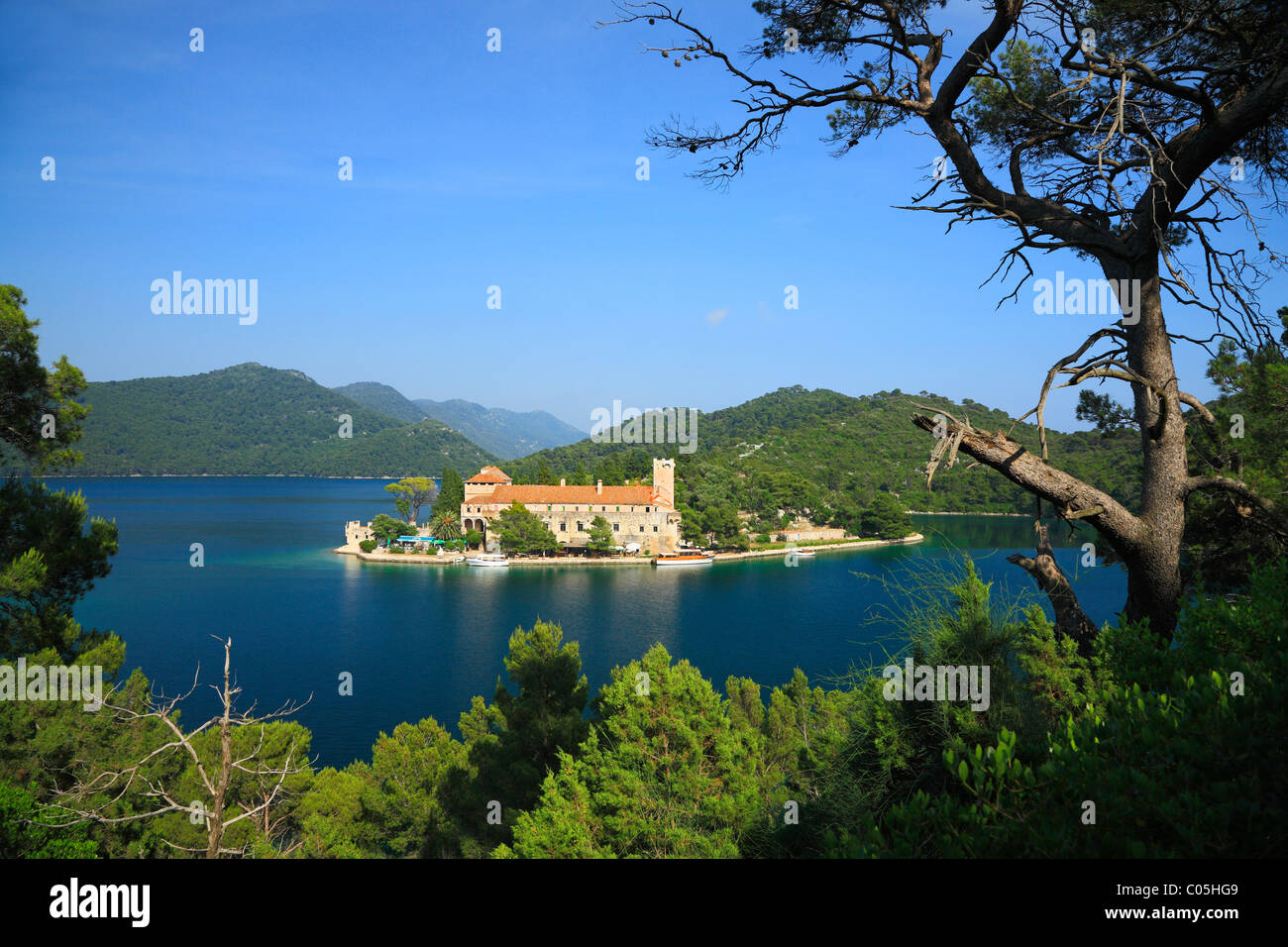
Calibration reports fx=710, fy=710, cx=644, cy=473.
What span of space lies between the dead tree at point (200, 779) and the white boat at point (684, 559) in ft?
106

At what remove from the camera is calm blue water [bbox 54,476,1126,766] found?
2180 cm

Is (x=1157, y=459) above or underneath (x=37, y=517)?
above

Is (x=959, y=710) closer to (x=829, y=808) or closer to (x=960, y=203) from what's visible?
(x=829, y=808)

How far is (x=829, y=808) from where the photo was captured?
131 inches

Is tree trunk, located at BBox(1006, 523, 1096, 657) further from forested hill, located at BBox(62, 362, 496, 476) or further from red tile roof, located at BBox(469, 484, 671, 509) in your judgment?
forested hill, located at BBox(62, 362, 496, 476)

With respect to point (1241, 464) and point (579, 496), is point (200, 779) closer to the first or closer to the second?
point (1241, 464)

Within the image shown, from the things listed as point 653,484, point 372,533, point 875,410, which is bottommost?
point 372,533

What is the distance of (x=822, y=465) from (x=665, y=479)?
2487cm

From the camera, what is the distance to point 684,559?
4341 centimetres

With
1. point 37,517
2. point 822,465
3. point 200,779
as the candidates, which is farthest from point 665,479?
point 37,517

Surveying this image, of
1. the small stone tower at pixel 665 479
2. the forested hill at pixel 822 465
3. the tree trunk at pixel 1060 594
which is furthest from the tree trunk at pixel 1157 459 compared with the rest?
the small stone tower at pixel 665 479

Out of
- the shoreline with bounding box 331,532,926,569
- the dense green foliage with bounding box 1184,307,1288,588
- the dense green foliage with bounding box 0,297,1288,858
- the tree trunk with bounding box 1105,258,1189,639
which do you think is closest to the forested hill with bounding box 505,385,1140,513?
the shoreline with bounding box 331,532,926,569
